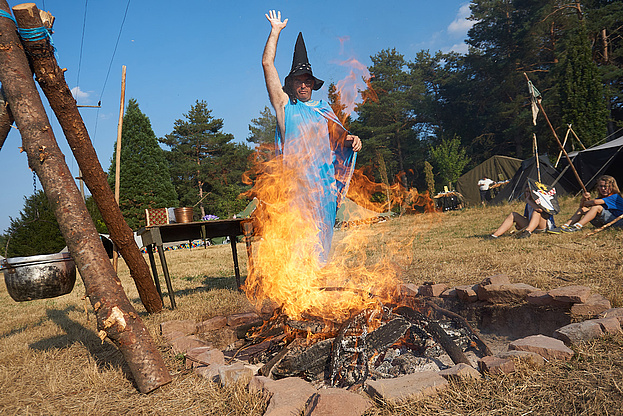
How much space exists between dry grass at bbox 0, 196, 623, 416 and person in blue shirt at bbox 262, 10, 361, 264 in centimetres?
149

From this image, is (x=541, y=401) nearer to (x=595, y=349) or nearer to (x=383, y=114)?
(x=595, y=349)

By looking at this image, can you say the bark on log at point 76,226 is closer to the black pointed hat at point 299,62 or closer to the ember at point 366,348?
the ember at point 366,348

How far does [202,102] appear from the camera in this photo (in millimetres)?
35969

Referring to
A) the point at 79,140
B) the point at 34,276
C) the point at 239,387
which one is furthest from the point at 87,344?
the point at 239,387

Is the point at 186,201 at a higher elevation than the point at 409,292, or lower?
higher

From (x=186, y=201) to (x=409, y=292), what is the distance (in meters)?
29.2

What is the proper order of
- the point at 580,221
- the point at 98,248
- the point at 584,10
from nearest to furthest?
the point at 98,248 → the point at 580,221 → the point at 584,10

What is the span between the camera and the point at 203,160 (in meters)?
32.8

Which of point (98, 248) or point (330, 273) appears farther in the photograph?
point (330, 273)

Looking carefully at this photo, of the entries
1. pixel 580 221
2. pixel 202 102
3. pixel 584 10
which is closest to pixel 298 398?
pixel 580 221

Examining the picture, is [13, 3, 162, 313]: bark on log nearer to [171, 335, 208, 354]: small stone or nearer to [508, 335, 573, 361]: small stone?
[171, 335, 208, 354]: small stone

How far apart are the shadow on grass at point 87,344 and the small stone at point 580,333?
3.10 meters

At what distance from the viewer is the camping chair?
4688mm

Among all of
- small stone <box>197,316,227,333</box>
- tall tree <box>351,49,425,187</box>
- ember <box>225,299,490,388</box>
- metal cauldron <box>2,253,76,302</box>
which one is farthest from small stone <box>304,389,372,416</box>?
tall tree <box>351,49,425,187</box>
